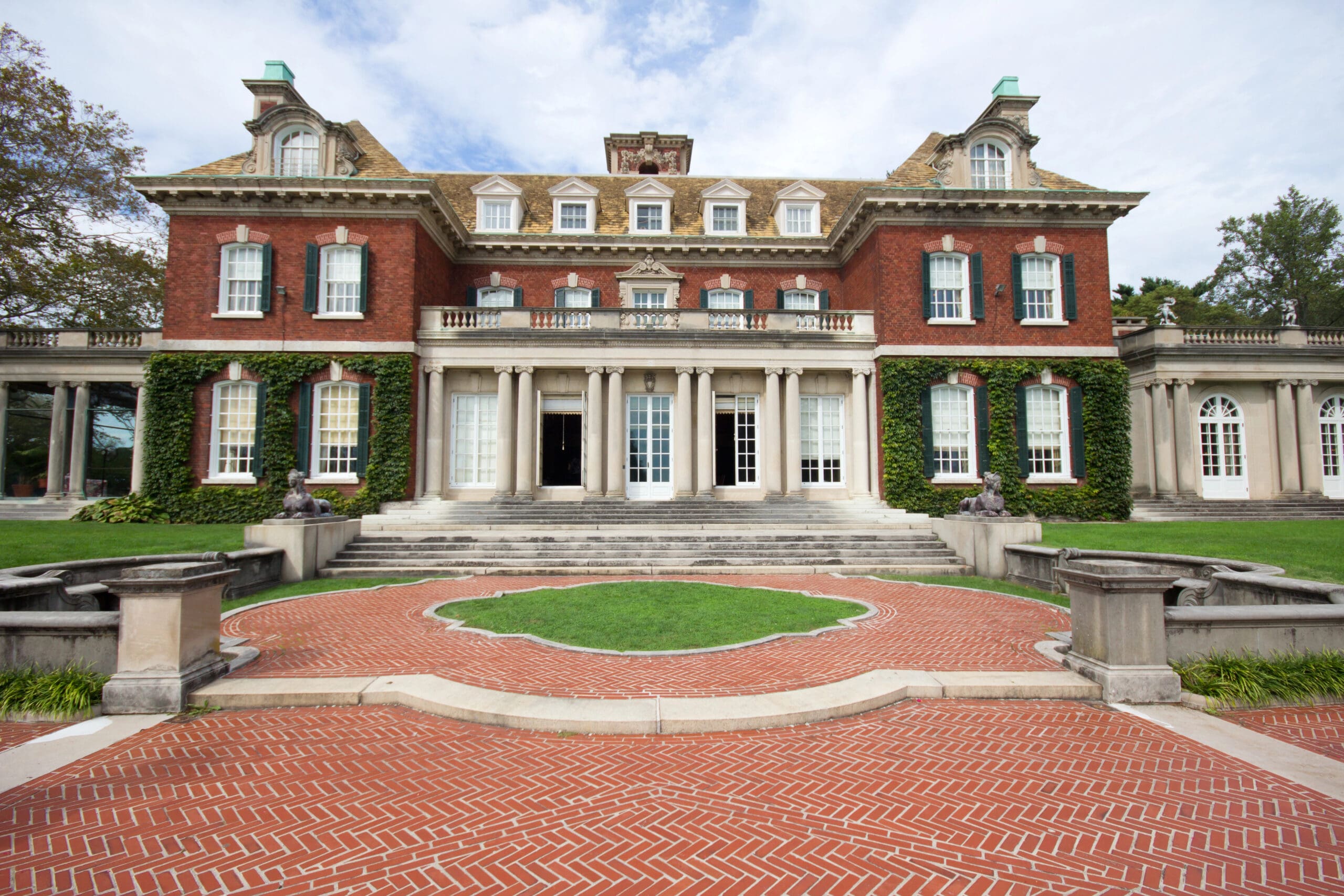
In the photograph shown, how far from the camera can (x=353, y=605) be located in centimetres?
1100

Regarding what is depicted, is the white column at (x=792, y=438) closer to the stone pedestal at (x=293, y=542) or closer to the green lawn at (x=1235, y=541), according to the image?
the green lawn at (x=1235, y=541)

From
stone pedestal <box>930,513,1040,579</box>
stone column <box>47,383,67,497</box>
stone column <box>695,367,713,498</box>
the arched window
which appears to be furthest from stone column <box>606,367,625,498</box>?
stone column <box>47,383,67,497</box>

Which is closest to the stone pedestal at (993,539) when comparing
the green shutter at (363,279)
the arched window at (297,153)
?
the green shutter at (363,279)

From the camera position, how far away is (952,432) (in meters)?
22.3

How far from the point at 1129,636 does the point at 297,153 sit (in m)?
26.5

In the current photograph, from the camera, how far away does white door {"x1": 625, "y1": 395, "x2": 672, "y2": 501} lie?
22438mm

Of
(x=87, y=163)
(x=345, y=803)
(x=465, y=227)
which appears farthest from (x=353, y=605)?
(x=87, y=163)

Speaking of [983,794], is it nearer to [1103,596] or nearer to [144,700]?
[1103,596]

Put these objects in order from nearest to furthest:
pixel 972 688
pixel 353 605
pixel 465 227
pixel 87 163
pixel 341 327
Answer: pixel 972 688 → pixel 353 605 → pixel 341 327 → pixel 465 227 → pixel 87 163

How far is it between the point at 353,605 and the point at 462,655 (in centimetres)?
461

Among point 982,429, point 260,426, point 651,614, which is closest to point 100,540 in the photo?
point 260,426

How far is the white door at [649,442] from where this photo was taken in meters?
22.4

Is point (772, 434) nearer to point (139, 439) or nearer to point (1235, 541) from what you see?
Result: point (1235, 541)

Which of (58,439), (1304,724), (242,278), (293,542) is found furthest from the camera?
(58,439)
